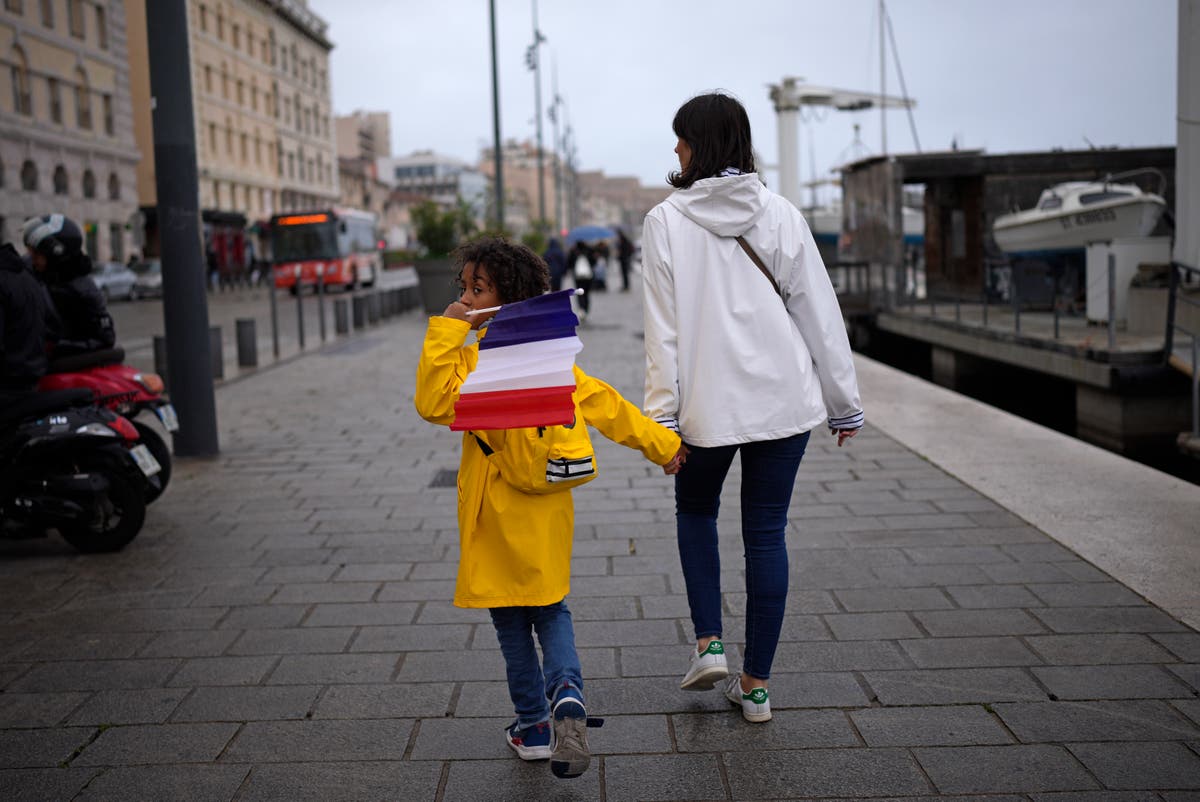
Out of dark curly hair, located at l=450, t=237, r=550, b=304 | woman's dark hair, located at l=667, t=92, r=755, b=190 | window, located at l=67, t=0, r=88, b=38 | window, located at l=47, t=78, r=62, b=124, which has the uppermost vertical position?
window, located at l=67, t=0, r=88, b=38

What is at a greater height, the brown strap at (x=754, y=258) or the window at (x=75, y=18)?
the window at (x=75, y=18)

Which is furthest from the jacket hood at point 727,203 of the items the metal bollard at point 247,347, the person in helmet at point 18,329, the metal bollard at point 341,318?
the metal bollard at point 341,318

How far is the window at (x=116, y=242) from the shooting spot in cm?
4625

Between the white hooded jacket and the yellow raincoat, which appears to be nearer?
the yellow raincoat

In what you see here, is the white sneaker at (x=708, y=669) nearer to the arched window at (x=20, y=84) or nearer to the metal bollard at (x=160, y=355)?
the metal bollard at (x=160, y=355)

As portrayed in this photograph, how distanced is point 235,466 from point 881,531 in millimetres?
4413

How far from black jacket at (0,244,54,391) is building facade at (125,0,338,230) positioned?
47776 mm

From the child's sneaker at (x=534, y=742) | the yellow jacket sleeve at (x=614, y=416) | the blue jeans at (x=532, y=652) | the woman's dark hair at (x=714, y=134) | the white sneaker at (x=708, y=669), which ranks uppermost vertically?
the woman's dark hair at (x=714, y=134)

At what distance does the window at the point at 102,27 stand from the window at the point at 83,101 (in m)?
2.08

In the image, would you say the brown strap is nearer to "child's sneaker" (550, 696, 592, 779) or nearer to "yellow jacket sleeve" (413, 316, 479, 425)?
"yellow jacket sleeve" (413, 316, 479, 425)

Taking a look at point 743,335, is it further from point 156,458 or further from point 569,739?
point 156,458

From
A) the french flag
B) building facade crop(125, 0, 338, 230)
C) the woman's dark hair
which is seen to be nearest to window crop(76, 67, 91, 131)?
building facade crop(125, 0, 338, 230)

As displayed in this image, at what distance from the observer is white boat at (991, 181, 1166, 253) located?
667 inches

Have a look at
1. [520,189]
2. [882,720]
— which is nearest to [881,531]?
[882,720]
